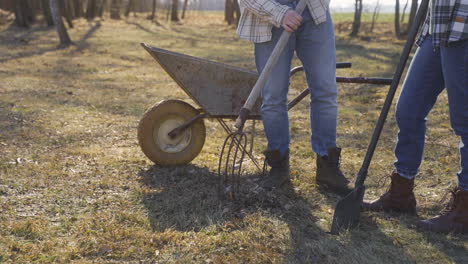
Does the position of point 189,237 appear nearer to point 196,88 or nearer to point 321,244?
point 321,244

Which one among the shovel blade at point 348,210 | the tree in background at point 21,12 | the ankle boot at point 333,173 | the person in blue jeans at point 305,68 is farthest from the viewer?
the tree in background at point 21,12

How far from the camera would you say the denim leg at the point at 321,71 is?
3143 millimetres

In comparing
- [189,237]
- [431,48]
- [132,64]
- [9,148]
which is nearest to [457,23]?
[431,48]

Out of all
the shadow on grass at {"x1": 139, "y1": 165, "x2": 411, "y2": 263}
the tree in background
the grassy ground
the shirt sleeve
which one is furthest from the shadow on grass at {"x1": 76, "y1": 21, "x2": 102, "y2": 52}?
the shirt sleeve

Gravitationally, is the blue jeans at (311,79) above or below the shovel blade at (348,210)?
above

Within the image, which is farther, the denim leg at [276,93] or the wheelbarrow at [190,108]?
the wheelbarrow at [190,108]

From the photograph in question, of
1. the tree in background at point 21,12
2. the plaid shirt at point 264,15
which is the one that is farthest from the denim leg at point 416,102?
the tree in background at point 21,12

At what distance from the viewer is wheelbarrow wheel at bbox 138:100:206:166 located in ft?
12.5

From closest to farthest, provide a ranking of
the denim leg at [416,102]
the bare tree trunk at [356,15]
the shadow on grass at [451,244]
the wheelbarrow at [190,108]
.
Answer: the shadow on grass at [451,244] < the denim leg at [416,102] < the wheelbarrow at [190,108] < the bare tree trunk at [356,15]

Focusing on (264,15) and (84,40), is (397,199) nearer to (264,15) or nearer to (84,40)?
(264,15)

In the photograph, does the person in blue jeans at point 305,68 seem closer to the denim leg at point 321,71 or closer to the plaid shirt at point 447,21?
the denim leg at point 321,71

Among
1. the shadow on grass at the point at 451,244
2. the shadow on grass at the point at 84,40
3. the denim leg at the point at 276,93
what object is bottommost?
the shadow on grass at the point at 84,40

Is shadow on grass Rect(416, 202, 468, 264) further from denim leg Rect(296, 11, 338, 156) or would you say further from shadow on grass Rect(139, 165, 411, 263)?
denim leg Rect(296, 11, 338, 156)

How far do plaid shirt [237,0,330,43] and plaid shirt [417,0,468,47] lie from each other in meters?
0.72
